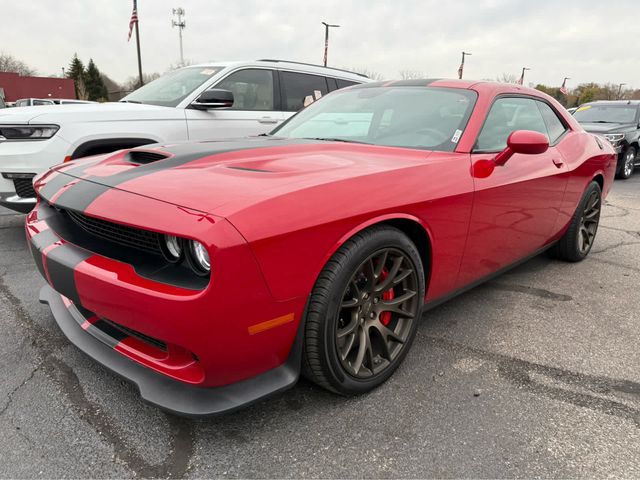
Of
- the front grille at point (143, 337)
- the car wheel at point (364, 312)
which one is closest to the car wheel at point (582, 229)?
the car wheel at point (364, 312)

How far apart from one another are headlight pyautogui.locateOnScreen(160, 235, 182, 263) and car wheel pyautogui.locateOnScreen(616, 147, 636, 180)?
34.6ft

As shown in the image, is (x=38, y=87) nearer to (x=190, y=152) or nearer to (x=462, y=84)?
(x=190, y=152)

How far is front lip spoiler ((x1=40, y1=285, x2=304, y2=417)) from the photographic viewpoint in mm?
1546

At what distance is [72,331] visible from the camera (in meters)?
1.98

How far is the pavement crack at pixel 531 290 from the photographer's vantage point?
3.20 metres

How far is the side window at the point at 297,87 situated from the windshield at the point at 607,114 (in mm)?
7707

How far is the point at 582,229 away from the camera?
12.8 feet

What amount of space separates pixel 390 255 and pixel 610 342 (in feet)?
4.98

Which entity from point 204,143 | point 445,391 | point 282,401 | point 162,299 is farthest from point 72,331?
point 445,391

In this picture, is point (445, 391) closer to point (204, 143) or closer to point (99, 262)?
point (99, 262)

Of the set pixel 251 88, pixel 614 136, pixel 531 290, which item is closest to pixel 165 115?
pixel 251 88

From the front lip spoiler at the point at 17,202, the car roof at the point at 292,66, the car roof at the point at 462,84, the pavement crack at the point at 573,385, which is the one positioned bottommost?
the pavement crack at the point at 573,385

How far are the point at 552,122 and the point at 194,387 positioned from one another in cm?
321

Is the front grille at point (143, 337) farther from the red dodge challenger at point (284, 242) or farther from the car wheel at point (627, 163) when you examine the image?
the car wheel at point (627, 163)
